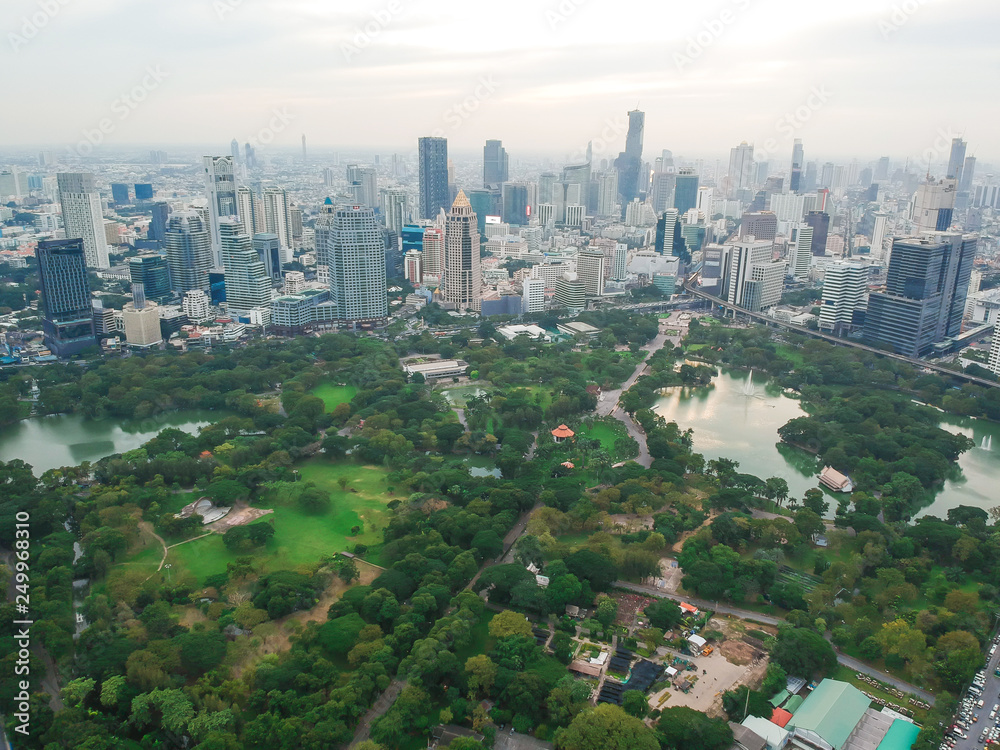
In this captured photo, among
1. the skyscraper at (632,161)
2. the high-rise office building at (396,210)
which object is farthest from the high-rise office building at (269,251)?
the skyscraper at (632,161)

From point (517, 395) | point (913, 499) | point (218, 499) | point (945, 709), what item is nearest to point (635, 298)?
point (517, 395)

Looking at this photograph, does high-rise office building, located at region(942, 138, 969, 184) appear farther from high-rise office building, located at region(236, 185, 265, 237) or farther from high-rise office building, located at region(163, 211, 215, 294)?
high-rise office building, located at region(163, 211, 215, 294)

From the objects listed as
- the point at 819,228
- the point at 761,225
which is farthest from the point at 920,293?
the point at 819,228

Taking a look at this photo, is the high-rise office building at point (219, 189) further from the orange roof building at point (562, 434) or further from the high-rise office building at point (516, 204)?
the high-rise office building at point (516, 204)

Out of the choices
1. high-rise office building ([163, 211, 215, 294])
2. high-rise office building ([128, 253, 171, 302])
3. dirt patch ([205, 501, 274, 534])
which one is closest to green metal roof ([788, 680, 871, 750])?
dirt patch ([205, 501, 274, 534])

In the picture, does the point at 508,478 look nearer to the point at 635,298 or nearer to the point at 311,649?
the point at 311,649
